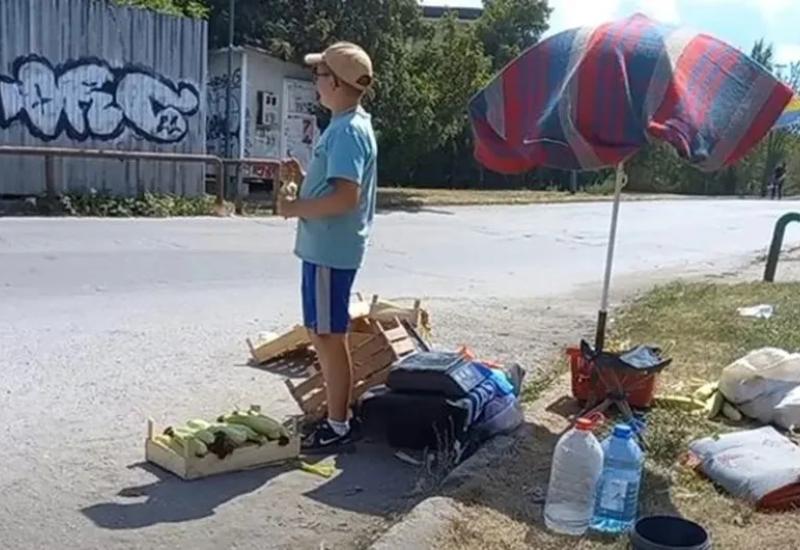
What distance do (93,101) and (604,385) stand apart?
46.3 ft

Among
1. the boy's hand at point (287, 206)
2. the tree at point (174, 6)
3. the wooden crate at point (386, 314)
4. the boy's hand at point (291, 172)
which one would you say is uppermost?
the tree at point (174, 6)

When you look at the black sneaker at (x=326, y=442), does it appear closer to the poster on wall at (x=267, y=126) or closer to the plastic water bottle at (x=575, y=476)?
the plastic water bottle at (x=575, y=476)

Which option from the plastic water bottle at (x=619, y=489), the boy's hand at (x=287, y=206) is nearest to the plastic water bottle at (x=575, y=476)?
the plastic water bottle at (x=619, y=489)

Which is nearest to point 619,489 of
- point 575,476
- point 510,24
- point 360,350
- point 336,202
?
point 575,476

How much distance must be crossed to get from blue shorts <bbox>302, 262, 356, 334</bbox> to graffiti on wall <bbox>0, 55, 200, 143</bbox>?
13422 mm

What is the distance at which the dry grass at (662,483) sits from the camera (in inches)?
158

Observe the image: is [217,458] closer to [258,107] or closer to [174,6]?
[174,6]

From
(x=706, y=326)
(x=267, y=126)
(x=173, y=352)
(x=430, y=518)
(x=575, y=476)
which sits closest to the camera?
(x=430, y=518)

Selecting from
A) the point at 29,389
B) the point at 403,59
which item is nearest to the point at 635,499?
the point at 29,389

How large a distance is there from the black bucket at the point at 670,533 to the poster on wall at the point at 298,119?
813 inches

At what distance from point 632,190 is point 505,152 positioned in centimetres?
4233

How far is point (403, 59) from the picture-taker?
83.4 feet

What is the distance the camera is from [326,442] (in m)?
5.09

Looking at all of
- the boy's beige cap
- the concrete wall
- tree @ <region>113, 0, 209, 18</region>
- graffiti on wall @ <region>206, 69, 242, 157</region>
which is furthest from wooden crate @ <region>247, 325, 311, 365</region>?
graffiti on wall @ <region>206, 69, 242, 157</region>
